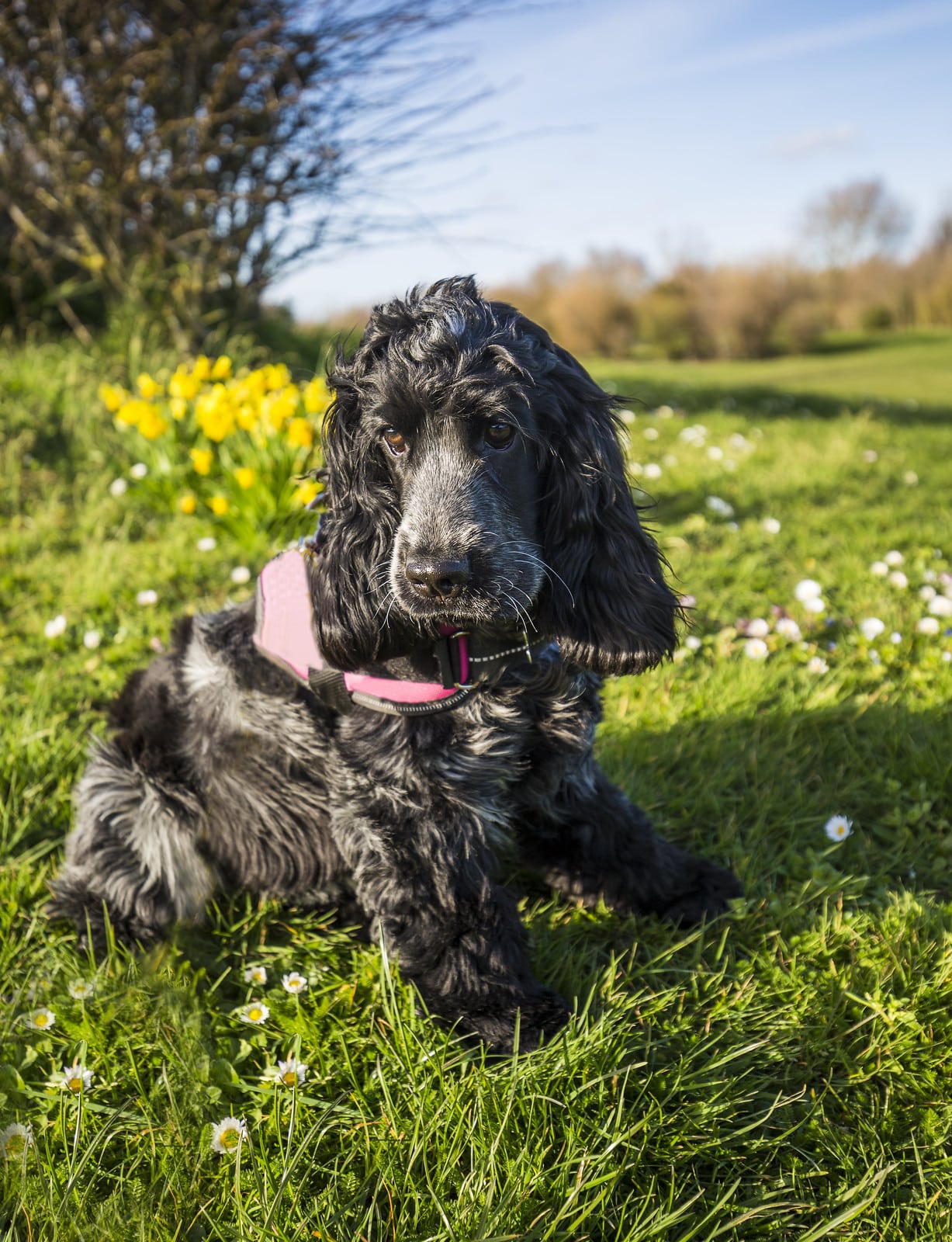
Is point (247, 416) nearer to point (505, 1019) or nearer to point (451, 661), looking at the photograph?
point (451, 661)

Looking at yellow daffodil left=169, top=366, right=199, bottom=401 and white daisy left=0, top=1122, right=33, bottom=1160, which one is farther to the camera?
yellow daffodil left=169, top=366, right=199, bottom=401

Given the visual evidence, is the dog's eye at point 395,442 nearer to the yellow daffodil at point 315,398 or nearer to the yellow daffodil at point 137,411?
the yellow daffodil at point 315,398

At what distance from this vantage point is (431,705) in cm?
202

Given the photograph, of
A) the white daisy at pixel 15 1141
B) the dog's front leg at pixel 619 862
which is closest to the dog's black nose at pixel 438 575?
the dog's front leg at pixel 619 862

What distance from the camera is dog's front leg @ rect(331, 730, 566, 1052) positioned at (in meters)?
2.03

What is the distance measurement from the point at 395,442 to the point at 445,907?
116 cm

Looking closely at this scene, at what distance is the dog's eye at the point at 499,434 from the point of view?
6.01ft

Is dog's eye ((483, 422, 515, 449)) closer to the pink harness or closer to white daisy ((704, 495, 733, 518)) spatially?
the pink harness

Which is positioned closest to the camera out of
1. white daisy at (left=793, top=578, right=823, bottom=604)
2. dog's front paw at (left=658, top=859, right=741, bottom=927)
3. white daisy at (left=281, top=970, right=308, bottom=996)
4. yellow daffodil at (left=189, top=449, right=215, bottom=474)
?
white daisy at (left=281, top=970, right=308, bottom=996)

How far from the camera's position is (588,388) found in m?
2.00

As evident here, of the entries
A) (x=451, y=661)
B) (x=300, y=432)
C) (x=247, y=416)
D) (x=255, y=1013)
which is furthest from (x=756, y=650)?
(x=247, y=416)

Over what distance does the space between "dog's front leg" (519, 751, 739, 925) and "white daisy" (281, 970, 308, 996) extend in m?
0.76

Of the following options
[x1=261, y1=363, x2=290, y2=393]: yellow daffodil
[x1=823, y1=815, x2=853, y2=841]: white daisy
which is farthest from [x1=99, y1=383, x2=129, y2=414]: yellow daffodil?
[x1=823, y1=815, x2=853, y2=841]: white daisy

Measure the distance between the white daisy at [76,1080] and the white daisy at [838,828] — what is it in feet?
7.13
